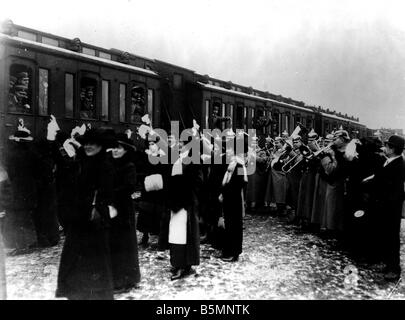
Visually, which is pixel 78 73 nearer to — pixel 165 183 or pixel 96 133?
pixel 165 183

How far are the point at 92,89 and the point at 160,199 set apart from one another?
205 inches

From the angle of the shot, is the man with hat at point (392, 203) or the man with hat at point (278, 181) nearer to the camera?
the man with hat at point (392, 203)

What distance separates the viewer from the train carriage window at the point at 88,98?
9633mm

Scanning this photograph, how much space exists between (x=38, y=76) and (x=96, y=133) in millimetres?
5892

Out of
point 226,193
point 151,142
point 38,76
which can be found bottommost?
point 226,193

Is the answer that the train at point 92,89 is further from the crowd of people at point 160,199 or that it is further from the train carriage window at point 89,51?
the crowd of people at point 160,199

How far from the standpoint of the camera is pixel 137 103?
1159cm

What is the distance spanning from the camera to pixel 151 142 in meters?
6.05

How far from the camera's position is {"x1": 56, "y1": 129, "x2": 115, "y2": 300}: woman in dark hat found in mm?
3229

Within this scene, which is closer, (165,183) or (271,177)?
(165,183)

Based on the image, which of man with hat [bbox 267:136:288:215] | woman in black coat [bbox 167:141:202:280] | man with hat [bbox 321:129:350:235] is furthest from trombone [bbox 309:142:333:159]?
woman in black coat [bbox 167:141:202:280]

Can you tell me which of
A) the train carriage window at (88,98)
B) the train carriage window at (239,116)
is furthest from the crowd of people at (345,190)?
the train carriage window at (239,116)

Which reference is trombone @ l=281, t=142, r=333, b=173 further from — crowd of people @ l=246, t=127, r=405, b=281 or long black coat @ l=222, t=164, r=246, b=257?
long black coat @ l=222, t=164, r=246, b=257
